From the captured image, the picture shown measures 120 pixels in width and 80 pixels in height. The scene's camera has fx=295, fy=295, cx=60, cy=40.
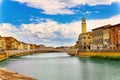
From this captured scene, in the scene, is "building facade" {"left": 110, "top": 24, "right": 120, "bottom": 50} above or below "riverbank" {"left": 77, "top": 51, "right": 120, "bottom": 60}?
above

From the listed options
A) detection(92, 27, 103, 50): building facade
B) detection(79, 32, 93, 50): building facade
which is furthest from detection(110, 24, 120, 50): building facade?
detection(79, 32, 93, 50): building facade

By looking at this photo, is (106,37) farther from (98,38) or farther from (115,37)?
(98,38)

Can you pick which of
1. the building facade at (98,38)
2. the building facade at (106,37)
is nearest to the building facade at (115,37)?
the building facade at (106,37)

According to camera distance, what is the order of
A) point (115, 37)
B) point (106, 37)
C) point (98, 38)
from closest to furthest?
point (115, 37), point (106, 37), point (98, 38)

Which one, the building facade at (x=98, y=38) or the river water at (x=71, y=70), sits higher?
the building facade at (x=98, y=38)

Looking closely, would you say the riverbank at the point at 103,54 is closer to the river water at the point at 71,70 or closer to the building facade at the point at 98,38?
the building facade at the point at 98,38

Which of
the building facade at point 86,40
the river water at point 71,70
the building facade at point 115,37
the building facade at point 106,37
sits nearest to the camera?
the river water at point 71,70

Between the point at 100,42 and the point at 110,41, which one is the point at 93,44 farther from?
the point at 110,41

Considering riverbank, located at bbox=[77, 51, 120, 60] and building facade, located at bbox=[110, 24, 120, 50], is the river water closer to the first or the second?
riverbank, located at bbox=[77, 51, 120, 60]

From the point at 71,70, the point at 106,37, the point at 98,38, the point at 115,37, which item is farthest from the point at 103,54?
the point at 71,70

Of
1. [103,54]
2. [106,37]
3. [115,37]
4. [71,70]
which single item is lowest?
[71,70]

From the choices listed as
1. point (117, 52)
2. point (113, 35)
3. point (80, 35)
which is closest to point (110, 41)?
point (113, 35)

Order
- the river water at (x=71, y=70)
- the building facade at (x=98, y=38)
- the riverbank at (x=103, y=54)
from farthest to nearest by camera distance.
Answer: the building facade at (x=98, y=38)
the riverbank at (x=103, y=54)
the river water at (x=71, y=70)

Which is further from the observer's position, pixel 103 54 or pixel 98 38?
pixel 98 38
